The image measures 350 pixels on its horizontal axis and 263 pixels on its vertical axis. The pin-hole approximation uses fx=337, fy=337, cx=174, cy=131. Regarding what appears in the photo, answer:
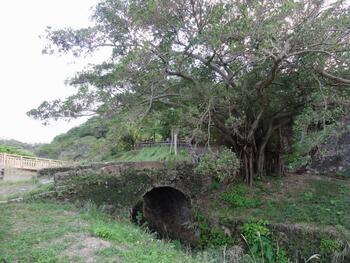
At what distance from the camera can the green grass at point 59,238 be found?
15.7 feet

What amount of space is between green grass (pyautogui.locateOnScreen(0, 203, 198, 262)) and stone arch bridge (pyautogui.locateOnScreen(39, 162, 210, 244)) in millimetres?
1208

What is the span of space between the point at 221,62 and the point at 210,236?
5.11 m

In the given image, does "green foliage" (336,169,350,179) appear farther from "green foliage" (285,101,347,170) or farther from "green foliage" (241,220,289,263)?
"green foliage" (241,220,289,263)

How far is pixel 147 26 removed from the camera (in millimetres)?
8742

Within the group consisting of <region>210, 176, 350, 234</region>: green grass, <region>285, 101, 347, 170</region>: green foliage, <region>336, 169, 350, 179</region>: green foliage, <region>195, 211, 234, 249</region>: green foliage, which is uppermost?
<region>285, 101, 347, 170</region>: green foliage

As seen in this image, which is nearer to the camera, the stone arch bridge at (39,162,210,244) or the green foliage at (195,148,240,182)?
the green foliage at (195,148,240,182)

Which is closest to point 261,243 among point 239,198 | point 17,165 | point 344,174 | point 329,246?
point 329,246

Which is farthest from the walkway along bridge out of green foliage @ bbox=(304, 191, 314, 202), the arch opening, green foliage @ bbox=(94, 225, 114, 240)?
green foliage @ bbox=(94, 225, 114, 240)

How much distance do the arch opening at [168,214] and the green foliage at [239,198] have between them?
129 centimetres

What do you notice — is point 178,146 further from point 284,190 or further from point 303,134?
point 303,134

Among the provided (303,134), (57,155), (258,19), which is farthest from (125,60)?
(57,155)

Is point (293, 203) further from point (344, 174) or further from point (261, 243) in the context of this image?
point (344, 174)

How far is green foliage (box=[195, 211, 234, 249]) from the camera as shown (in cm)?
972

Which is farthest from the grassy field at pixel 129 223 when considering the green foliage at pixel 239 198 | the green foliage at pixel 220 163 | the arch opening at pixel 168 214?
the green foliage at pixel 220 163
